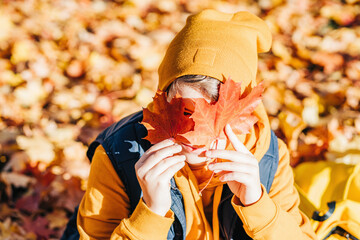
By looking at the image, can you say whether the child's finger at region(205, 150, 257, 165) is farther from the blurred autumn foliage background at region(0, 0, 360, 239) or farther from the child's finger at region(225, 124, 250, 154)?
the blurred autumn foliage background at region(0, 0, 360, 239)

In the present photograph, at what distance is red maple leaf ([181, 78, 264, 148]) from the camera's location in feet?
2.84

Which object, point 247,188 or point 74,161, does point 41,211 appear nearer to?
point 74,161

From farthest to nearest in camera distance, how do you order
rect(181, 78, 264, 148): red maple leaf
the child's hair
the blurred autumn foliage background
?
the blurred autumn foliage background
the child's hair
rect(181, 78, 264, 148): red maple leaf

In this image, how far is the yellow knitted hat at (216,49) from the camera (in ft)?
3.22

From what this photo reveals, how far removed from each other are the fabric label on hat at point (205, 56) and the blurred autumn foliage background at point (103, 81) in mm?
1166

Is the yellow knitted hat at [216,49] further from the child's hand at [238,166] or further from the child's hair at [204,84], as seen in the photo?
the child's hand at [238,166]

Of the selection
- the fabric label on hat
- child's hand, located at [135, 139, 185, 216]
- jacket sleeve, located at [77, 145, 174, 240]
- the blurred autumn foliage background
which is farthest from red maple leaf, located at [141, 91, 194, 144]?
the blurred autumn foliage background

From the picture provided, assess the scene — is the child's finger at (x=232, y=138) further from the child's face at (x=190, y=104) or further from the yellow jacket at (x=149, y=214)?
the yellow jacket at (x=149, y=214)

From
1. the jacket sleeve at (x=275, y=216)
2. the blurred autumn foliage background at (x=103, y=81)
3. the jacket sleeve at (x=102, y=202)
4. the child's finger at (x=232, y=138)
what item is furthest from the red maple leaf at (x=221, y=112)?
the blurred autumn foliage background at (x=103, y=81)

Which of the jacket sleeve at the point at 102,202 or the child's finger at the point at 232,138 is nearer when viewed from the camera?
the child's finger at the point at 232,138

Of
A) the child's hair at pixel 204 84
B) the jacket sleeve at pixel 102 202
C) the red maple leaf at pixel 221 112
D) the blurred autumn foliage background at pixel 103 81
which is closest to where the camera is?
the red maple leaf at pixel 221 112

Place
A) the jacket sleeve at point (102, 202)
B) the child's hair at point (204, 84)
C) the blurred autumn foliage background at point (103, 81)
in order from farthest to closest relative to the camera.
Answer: the blurred autumn foliage background at point (103, 81) → the jacket sleeve at point (102, 202) → the child's hair at point (204, 84)

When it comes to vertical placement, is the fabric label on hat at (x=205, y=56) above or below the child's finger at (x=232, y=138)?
above

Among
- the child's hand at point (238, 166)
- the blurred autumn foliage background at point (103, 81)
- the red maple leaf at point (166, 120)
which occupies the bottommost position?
the blurred autumn foliage background at point (103, 81)
